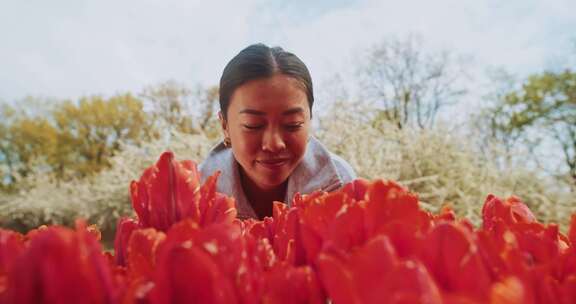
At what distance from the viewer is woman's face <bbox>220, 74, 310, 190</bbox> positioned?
1722mm

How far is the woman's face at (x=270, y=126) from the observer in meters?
1.72

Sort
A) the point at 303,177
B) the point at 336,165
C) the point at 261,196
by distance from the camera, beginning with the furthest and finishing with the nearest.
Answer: the point at 336,165, the point at 261,196, the point at 303,177

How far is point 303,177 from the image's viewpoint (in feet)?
7.35

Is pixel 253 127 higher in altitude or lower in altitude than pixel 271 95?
lower

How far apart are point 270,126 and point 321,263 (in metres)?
1.47

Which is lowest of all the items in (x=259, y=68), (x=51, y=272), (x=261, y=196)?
(x=261, y=196)

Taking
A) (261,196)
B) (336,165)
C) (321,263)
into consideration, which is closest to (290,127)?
(261,196)

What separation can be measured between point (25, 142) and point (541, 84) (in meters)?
20.5

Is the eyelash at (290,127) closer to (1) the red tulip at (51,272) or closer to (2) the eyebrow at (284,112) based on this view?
(2) the eyebrow at (284,112)

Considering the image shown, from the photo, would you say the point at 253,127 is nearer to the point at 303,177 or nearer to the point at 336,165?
the point at 303,177

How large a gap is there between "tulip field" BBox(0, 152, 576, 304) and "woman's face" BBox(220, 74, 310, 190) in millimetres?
1319

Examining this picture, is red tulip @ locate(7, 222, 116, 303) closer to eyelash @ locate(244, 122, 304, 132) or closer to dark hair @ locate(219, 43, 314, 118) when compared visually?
eyelash @ locate(244, 122, 304, 132)

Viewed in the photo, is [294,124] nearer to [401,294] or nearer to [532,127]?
[401,294]

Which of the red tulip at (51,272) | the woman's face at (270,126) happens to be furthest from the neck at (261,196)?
the red tulip at (51,272)
